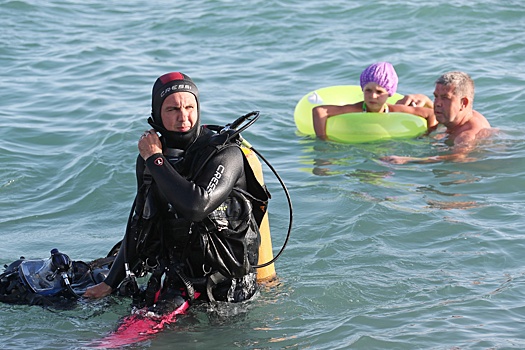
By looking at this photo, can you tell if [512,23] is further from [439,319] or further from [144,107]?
[439,319]

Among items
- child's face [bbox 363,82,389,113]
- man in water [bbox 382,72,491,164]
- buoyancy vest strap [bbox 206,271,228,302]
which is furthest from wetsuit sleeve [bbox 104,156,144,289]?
child's face [bbox 363,82,389,113]

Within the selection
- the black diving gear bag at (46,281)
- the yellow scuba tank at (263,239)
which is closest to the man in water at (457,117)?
the yellow scuba tank at (263,239)

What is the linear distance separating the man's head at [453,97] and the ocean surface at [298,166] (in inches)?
14.8

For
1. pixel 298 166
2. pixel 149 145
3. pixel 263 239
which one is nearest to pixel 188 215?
pixel 149 145

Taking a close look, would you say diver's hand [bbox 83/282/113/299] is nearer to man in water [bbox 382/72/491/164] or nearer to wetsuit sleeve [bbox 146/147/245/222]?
wetsuit sleeve [bbox 146/147/245/222]

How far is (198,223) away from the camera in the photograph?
15.1 ft

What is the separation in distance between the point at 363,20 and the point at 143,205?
10.7 m

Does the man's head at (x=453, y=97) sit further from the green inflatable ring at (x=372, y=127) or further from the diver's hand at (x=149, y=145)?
the diver's hand at (x=149, y=145)

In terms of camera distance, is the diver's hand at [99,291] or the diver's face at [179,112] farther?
the diver's hand at [99,291]

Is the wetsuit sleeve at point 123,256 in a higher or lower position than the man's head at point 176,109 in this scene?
lower

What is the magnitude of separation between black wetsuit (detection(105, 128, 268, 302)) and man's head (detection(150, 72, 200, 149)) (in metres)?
0.09

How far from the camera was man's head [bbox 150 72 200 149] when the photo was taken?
461 cm

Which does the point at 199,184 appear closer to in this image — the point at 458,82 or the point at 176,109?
the point at 176,109

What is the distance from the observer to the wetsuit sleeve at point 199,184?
4.38 meters
